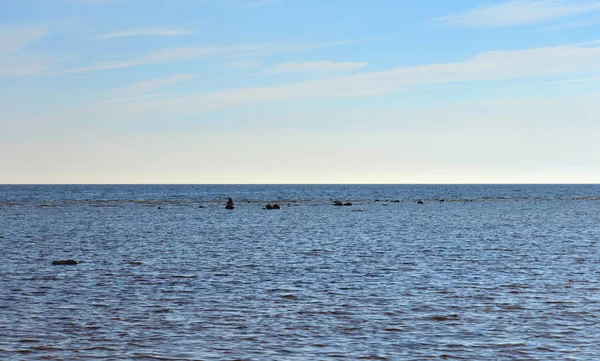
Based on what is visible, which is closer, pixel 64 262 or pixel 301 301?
pixel 301 301

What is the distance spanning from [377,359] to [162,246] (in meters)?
35.5

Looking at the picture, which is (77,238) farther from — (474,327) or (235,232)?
(474,327)

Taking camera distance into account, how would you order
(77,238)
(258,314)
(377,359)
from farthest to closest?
(77,238), (258,314), (377,359)

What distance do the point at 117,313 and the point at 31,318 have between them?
2.75m

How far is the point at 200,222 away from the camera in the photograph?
84.8m

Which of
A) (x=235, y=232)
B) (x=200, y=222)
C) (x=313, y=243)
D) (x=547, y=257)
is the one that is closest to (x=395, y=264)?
(x=547, y=257)

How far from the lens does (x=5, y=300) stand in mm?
27703

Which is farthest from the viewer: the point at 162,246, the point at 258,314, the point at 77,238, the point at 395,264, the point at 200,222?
the point at 200,222

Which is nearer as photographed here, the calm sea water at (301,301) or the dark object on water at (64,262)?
the calm sea water at (301,301)

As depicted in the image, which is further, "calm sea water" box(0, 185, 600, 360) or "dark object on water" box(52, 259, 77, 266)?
"dark object on water" box(52, 259, 77, 266)

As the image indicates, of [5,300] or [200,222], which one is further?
[200,222]

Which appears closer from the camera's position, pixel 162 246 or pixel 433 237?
pixel 162 246

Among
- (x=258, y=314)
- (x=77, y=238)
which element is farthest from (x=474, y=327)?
(x=77, y=238)

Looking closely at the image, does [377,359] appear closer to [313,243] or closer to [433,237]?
[313,243]
